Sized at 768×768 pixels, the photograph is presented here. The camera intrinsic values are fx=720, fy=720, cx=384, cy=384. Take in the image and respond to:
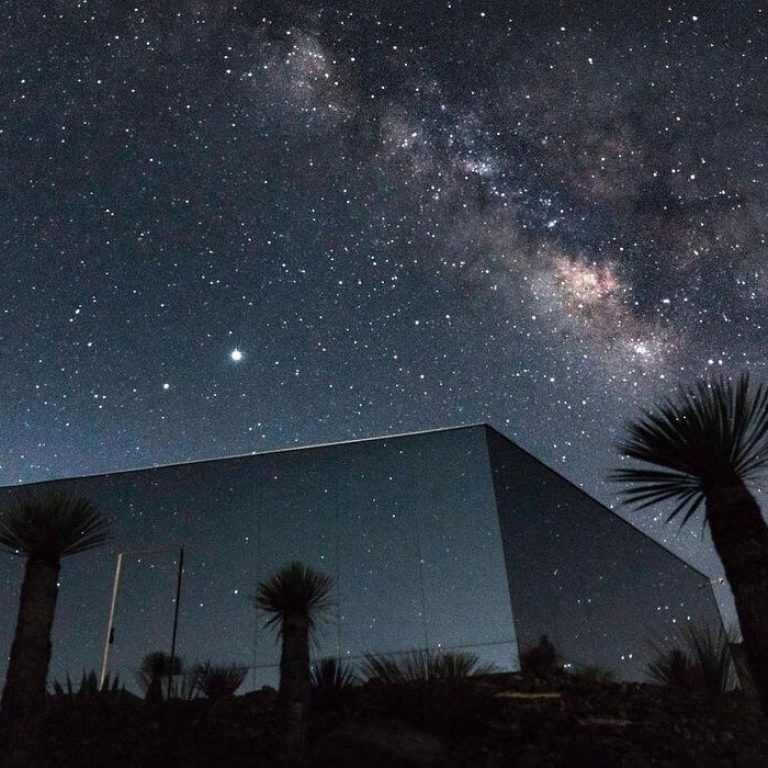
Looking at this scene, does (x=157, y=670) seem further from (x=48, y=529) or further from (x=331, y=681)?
(x=48, y=529)

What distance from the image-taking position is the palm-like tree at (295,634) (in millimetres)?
8117

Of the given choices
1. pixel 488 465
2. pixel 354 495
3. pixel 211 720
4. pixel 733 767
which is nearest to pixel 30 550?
pixel 211 720

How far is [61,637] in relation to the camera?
1268 centimetres

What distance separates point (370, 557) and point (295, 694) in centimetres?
354

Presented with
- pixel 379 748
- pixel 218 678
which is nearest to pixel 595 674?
pixel 379 748

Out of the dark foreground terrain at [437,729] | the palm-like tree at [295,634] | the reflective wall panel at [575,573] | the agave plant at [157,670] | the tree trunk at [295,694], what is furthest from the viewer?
the agave plant at [157,670]

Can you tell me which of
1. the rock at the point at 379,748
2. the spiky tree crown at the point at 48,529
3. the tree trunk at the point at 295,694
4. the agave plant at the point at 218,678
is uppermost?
the spiky tree crown at the point at 48,529

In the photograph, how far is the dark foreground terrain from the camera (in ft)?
25.1

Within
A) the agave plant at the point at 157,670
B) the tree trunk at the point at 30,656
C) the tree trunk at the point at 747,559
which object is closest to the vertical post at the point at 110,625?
the agave plant at the point at 157,670

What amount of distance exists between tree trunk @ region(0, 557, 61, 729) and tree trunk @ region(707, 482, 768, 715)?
6.59m

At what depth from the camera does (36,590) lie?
7902mm

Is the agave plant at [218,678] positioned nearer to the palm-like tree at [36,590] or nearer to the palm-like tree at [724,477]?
the palm-like tree at [36,590]

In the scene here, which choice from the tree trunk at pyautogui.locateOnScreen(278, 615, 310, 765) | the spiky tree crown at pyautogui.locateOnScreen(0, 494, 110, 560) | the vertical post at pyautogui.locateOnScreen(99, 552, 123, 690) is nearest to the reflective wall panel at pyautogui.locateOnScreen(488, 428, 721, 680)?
the tree trunk at pyautogui.locateOnScreen(278, 615, 310, 765)

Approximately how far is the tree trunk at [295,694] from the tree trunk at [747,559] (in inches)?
195
